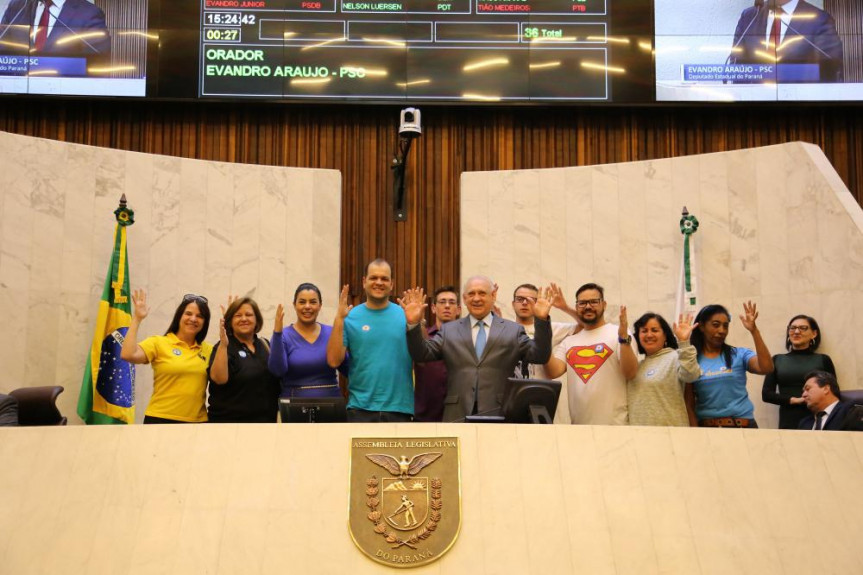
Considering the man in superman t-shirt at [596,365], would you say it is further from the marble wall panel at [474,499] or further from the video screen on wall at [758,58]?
the video screen on wall at [758,58]

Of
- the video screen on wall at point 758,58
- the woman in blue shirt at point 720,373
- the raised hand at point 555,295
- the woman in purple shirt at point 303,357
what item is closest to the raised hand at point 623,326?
the raised hand at point 555,295

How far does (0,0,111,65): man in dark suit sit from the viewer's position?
8180 mm

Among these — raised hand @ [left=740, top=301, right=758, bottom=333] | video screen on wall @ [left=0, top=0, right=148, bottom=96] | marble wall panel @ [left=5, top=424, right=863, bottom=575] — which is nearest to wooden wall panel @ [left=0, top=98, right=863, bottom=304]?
video screen on wall @ [left=0, top=0, right=148, bottom=96]

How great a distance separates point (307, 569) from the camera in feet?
13.4

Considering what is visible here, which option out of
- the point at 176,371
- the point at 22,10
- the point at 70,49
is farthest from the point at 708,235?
the point at 22,10

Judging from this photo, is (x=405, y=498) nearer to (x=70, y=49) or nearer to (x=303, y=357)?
(x=303, y=357)

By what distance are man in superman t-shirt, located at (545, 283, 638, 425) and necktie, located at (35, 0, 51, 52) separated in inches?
199

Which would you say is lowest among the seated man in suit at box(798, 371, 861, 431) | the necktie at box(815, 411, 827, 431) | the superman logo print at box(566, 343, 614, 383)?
the necktie at box(815, 411, 827, 431)

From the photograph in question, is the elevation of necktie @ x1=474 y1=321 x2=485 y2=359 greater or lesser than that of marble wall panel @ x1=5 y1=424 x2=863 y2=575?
greater

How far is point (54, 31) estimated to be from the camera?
8227 millimetres

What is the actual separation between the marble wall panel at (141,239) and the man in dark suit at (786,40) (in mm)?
3364

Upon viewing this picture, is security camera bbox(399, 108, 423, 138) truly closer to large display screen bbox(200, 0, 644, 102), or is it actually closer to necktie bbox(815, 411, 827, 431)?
large display screen bbox(200, 0, 644, 102)

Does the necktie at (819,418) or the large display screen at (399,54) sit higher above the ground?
the large display screen at (399,54)

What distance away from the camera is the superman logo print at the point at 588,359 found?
199 inches
